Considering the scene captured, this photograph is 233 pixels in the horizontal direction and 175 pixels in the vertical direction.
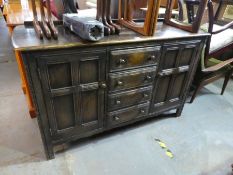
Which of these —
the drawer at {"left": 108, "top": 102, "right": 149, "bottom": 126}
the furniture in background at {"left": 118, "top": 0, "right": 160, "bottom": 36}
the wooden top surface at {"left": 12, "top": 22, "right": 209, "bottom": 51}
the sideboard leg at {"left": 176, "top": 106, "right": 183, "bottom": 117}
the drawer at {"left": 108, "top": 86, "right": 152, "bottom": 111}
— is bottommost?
the sideboard leg at {"left": 176, "top": 106, "right": 183, "bottom": 117}

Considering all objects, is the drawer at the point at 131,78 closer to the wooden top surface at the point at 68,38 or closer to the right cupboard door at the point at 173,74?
the right cupboard door at the point at 173,74

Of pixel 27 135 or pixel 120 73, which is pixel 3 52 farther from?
pixel 120 73

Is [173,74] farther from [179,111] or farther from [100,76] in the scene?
[100,76]

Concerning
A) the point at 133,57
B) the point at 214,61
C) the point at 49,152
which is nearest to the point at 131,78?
the point at 133,57

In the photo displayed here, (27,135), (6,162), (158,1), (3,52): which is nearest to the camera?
(158,1)

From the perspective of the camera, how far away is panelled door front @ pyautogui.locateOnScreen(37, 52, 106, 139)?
1072 millimetres

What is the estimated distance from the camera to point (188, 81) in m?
1.73

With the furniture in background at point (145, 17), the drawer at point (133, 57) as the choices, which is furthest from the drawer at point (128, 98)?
the furniture in background at point (145, 17)

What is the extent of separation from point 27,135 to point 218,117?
2.03 m

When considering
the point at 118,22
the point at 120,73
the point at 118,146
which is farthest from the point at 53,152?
the point at 118,22

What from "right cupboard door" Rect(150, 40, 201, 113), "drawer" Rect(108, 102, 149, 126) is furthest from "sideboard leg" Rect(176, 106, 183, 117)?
"drawer" Rect(108, 102, 149, 126)

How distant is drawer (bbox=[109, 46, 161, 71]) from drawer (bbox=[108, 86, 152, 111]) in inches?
9.4

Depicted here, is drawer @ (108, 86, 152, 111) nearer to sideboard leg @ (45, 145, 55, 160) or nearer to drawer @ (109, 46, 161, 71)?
drawer @ (109, 46, 161, 71)

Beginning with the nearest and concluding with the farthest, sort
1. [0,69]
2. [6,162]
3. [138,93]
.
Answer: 1. [6,162]
2. [138,93]
3. [0,69]
